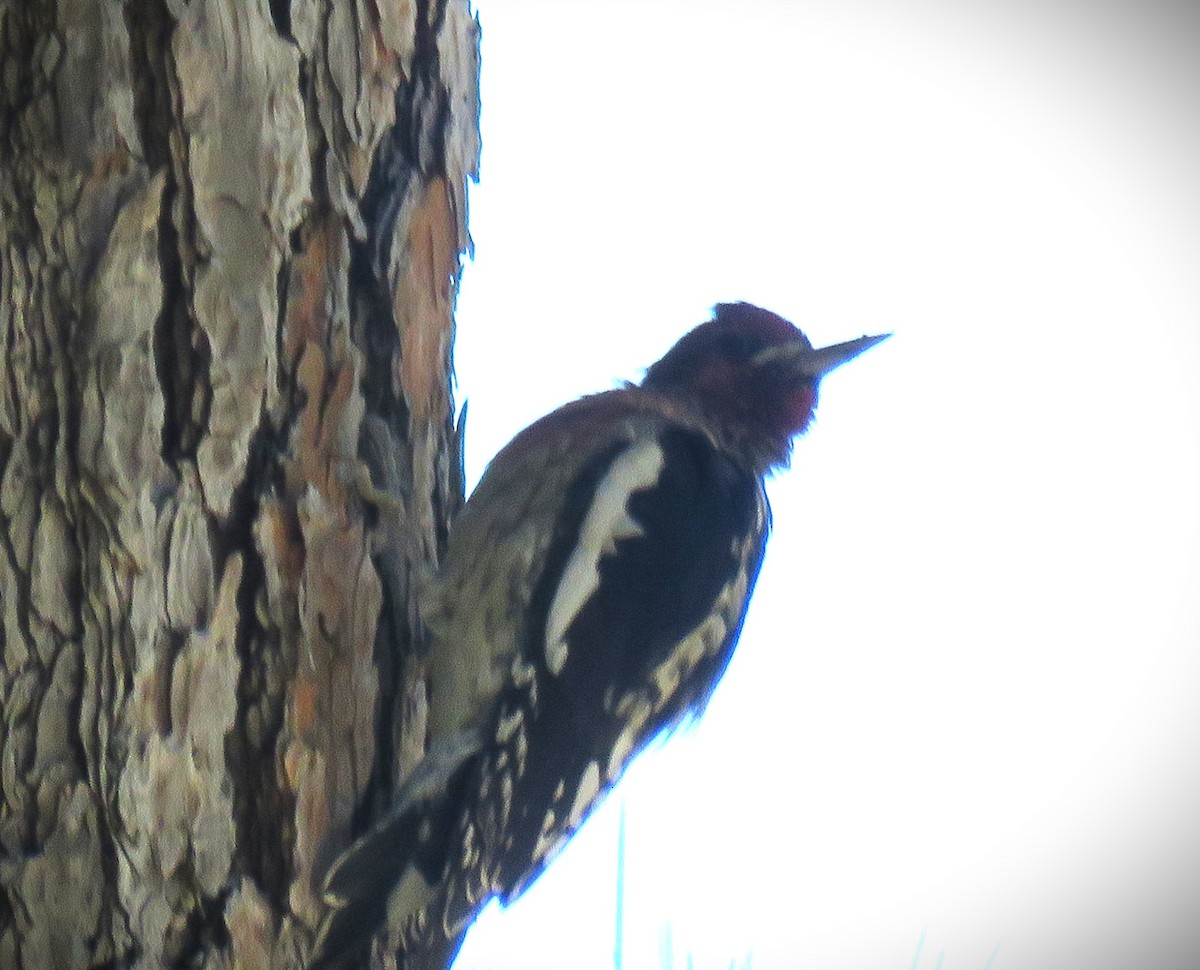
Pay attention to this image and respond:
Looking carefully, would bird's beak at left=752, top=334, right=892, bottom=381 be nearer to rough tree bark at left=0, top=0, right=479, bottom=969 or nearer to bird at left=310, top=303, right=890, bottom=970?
bird at left=310, top=303, right=890, bottom=970

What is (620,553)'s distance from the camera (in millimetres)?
2498

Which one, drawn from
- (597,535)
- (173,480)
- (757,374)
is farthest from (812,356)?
(173,480)

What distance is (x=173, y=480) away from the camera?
5.74 ft

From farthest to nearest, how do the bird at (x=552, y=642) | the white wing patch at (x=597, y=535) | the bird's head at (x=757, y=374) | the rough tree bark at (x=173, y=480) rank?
the bird's head at (x=757, y=374), the white wing patch at (x=597, y=535), the bird at (x=552, y=642), the rough tree bark at (x=173, y=480)

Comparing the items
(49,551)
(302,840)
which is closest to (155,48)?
(49,551)

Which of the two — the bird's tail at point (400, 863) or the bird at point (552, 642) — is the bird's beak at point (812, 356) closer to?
the bird at point (552, 642)

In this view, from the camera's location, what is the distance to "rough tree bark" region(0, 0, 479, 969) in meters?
1.69

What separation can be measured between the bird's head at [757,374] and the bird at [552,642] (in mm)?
195

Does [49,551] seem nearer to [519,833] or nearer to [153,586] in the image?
[153,586]

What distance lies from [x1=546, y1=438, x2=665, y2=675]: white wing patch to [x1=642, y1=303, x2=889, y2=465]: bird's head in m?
0.56

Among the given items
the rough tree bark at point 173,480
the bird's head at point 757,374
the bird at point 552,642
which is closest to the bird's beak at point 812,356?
the bird's head at point 757,374

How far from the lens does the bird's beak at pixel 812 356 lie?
3.18 meters

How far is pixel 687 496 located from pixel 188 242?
48.2 inches

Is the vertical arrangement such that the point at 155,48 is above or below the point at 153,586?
above
